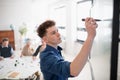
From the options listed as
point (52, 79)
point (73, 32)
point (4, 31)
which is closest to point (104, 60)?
point (52, 79)

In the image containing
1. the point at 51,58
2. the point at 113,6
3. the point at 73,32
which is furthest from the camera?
the point at 73,32

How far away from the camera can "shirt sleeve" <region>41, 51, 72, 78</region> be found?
2.48 ft

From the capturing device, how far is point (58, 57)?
91cm

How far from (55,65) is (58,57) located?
0.11 m

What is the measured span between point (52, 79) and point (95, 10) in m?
1.72

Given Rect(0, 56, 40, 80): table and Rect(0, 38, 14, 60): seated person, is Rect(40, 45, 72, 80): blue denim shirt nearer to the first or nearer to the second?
Rect(0, 56, 40, 80): table

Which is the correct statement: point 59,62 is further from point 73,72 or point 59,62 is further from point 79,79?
point 79,79

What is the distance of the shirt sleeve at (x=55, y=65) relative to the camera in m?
0.75

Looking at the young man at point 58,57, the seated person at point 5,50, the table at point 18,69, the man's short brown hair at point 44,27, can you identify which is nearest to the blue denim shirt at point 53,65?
the young man at point 58,57

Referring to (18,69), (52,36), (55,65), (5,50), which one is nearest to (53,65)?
(55,65)

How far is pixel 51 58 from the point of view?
861 millimetres

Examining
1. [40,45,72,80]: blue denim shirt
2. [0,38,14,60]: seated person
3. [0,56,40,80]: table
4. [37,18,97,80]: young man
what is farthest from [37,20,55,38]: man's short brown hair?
[0,38,14,60]: seated person

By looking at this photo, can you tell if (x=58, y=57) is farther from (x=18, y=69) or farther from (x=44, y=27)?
(x=18, y=69)

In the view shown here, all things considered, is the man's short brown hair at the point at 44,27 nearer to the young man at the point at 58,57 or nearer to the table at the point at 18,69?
the young man at the point at 58,57
